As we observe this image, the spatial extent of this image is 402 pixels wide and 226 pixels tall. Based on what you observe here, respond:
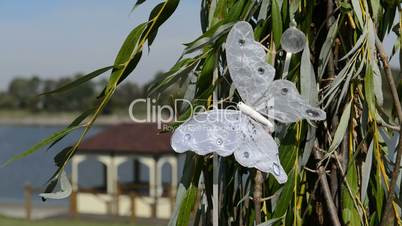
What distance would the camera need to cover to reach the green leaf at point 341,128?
0.94 meters

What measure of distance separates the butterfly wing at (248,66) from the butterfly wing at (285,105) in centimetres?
1

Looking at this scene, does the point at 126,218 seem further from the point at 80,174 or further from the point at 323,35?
the point at 80,174

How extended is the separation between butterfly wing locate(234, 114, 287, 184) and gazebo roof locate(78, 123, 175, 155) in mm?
9324

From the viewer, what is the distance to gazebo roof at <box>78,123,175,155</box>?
411 inches

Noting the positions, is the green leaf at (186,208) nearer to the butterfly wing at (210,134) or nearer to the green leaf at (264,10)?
the butterfly wing at (210,134)

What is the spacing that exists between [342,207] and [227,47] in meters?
0.26

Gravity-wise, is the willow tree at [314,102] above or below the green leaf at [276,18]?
below

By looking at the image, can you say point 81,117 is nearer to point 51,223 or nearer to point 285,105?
point 285,105

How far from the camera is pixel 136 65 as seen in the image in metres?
0.94

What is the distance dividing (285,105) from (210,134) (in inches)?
4.0

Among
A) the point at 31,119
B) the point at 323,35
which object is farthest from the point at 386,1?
the point at 31,119

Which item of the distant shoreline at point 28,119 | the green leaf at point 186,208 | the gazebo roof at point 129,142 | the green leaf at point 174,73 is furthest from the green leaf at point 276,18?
the distant shoreline at point 28,119

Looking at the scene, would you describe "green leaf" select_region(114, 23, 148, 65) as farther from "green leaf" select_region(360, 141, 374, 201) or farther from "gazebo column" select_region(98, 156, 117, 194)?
"gazebo column" select_region(98, 156, 117, 194)

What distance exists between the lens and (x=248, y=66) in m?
0.95
